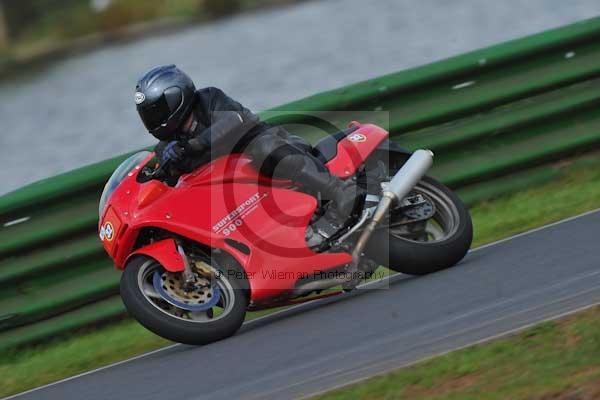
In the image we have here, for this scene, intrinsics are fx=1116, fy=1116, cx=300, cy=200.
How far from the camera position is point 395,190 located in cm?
600

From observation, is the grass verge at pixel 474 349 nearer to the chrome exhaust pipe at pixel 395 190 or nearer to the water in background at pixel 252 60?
the chrome exhaust pipe at pixel 395 190

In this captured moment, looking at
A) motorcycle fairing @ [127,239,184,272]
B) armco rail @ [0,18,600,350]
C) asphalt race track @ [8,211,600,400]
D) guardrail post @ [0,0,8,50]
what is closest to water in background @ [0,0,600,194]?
guardrail post @ [0,0,8,50]

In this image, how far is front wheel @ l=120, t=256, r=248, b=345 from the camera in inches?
220

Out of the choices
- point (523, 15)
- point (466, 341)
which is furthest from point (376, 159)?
point (523, 15)

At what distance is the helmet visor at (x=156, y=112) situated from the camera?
228 inches

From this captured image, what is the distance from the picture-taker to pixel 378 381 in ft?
14.5

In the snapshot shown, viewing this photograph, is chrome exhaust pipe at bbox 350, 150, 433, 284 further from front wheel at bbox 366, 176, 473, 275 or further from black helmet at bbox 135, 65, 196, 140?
black helmet at bbox 135, 65, 196, 140

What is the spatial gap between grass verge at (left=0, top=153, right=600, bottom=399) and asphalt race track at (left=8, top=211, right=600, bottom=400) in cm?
24

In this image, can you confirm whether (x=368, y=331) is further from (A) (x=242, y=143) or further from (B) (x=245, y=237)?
(A) (x=242, y=143)

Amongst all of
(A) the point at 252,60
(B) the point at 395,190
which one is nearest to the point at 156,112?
(B) the point at 395,190

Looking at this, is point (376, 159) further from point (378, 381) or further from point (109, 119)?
point (109, 119)

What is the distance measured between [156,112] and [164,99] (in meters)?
0.09

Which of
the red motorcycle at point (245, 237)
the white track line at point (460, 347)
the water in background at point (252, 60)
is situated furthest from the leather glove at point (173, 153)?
the water in background at point (252, 60)

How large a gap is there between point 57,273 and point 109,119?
19.9 feet
